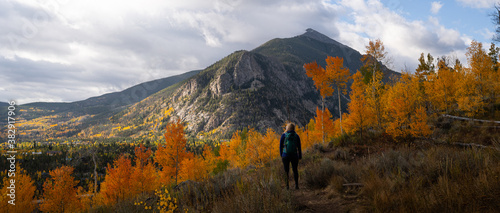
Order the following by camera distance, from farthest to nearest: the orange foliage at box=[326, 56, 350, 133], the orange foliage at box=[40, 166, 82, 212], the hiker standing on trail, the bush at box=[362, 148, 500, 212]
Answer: the orange foliage at box=[40, 166, 82, 212], the orange foliage at box=[326, 56, 350, 133], the hiker standing on trail, the bush at box=[362, 148, 500, 212]

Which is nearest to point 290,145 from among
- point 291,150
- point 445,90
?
point 291,150

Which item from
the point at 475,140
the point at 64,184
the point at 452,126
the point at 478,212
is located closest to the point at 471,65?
the point at 452,126

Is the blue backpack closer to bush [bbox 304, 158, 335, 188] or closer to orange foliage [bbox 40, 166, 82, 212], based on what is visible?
bush [bbox 304, 158, 335, 188]

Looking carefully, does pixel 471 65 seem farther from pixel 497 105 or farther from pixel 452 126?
pixel 452 126

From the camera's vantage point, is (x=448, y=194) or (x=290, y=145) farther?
(x=290, y=145)

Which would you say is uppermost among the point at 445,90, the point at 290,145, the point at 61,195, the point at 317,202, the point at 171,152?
the point at 445,90

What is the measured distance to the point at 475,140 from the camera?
15.0 m

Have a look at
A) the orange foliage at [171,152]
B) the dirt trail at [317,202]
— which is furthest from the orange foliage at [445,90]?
the orange foliage at [171,152]

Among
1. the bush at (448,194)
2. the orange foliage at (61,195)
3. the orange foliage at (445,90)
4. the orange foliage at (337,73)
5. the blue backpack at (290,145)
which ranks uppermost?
the orange foliage at (337,73)

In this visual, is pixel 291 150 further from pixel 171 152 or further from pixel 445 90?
pixel 445 90

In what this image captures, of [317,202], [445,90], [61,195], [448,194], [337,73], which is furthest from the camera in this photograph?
[61,195]

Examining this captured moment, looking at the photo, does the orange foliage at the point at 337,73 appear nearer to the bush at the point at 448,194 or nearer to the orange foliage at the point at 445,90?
the orange foliage at the point at 445,90

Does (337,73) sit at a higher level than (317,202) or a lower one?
higher

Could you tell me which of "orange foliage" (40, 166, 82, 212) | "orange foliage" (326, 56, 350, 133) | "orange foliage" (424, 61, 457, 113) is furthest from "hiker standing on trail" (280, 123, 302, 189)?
"orange foliage" (40, 166, 82, 212)
